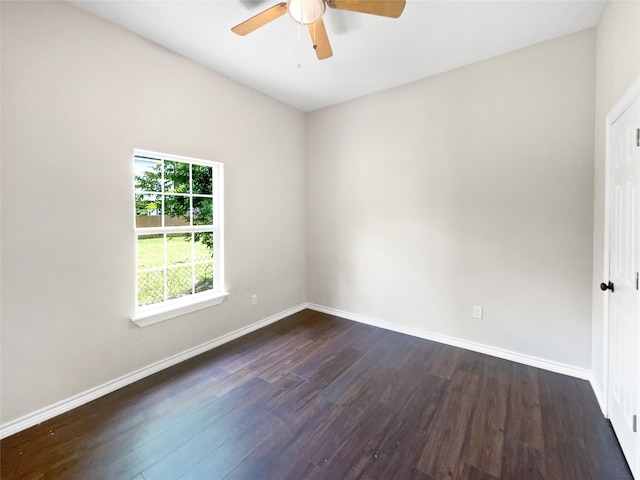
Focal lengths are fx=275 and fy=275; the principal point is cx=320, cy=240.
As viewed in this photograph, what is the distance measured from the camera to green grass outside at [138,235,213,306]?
242 cm

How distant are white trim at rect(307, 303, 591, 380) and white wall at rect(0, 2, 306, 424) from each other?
69.2 inches

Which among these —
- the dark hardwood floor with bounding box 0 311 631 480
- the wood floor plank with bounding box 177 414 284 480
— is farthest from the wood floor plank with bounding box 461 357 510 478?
the wood floor plank with bounding box 177 414 284 480

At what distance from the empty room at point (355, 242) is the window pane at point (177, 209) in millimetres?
19

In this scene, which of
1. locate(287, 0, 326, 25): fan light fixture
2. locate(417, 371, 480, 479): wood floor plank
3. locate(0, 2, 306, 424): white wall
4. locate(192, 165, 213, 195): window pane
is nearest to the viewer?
locate(417, 371, 480, 479): wood floor plank

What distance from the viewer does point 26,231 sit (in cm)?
175

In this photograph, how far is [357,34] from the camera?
2.23 metres

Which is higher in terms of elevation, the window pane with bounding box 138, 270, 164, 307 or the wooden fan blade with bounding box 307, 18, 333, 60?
the wooden fan blade with bounding box 307, 18, 333, 60

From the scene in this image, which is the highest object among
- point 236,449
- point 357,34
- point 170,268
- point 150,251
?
point 357,34

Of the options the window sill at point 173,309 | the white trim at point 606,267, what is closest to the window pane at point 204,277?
the window sill at point 173,309

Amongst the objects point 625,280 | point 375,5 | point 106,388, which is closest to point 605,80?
point 625,280

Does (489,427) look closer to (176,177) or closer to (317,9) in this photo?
(317,9)

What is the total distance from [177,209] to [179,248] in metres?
0.38

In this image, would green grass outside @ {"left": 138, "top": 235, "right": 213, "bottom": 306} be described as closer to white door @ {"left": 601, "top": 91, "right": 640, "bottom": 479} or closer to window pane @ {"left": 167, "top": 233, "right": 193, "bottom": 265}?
window pane @ {"left": 167, "top": 233, "right": 193, "bottom": 265}

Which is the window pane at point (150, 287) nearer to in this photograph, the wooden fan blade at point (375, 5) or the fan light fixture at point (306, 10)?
the fan light fixture at point (306, 10)
